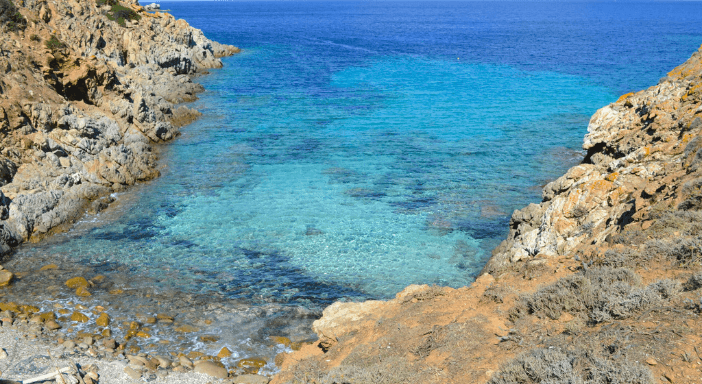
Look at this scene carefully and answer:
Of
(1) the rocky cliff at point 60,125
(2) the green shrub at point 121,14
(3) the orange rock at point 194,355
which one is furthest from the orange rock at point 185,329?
(2) the green shrub at point 121,14

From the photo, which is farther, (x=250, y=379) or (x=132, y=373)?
(x=250, y=379)

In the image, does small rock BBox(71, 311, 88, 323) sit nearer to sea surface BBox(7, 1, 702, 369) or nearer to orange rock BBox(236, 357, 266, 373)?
sea surface BBox(7, 1, 702, 369)

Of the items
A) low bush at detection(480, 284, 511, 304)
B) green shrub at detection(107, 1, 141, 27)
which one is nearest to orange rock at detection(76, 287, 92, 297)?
low bush at detection(480, 284, 511, 304)

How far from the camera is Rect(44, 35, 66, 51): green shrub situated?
29.2 m

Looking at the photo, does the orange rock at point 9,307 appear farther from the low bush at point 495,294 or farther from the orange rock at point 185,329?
the low bush at point 495,294

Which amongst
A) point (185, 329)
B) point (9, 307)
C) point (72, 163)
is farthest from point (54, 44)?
point (185, 329)

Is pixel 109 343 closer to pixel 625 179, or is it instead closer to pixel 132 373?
pixel 132 373

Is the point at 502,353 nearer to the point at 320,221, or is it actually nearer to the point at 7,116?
the point at 320,221

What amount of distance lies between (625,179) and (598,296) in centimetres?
740

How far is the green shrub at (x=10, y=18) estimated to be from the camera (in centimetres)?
2814

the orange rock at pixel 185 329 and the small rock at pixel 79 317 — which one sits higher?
the small rock at pixel 79 317

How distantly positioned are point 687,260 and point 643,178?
6010mm

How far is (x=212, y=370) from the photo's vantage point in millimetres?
12508

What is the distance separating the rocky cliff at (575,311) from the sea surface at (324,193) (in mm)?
4177
